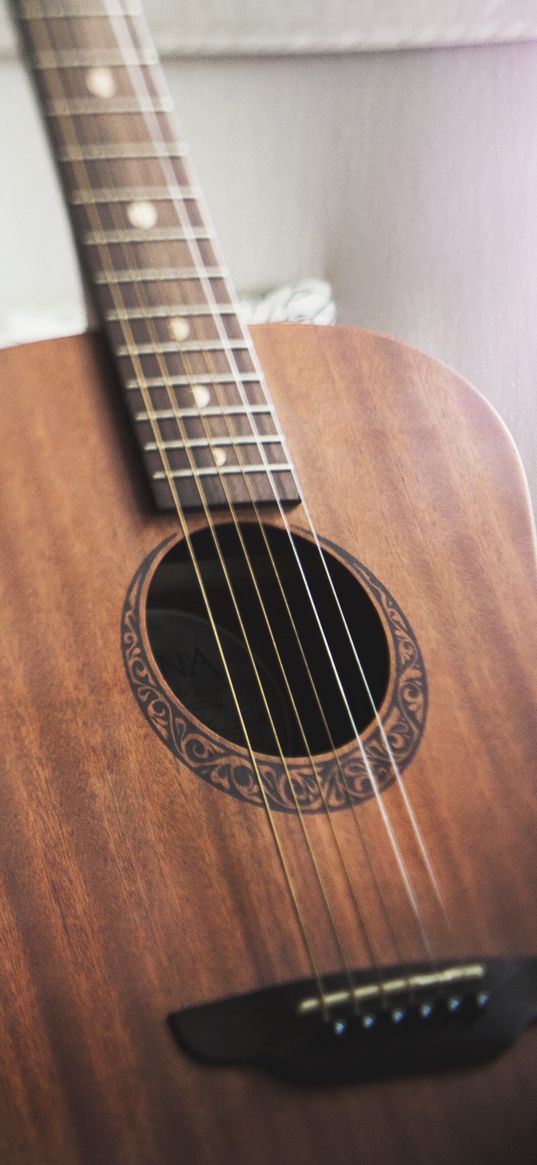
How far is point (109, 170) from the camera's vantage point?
2.68 feet

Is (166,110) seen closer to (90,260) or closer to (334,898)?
(90,260)

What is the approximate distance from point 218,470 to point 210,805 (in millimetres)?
251

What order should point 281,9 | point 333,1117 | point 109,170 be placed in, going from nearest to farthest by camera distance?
point 333,1117 → point 109,170 → point 281,9

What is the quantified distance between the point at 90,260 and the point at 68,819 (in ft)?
1.47

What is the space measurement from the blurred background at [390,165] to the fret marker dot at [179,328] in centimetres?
44

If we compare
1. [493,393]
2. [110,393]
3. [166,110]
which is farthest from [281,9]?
[110,393]

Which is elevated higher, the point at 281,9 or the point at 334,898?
the point at 281,9

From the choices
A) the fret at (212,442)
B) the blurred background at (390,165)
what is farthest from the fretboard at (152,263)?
the blurred background at (390,165)

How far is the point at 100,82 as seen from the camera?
2.80 ft

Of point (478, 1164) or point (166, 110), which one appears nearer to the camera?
point (478, 1164)

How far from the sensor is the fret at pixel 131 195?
2.61 feet

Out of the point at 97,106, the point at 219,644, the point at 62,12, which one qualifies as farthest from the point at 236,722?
the point at 62,12

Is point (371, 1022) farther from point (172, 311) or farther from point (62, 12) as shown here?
point (62, 12)

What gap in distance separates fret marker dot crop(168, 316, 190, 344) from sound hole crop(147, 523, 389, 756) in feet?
0.53
